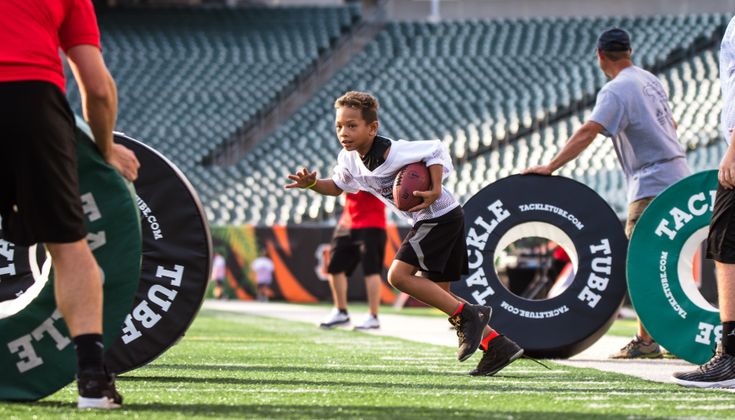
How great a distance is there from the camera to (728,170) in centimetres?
434

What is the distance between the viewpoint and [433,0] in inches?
1070

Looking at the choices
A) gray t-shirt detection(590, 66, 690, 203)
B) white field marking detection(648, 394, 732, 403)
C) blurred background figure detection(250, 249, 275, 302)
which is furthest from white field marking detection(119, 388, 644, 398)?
blurred background figure detection(250, 249, 275, 302)

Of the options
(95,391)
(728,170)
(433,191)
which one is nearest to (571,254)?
(433,191)

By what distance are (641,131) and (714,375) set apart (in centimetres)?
198

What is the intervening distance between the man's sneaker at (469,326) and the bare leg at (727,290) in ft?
3.12

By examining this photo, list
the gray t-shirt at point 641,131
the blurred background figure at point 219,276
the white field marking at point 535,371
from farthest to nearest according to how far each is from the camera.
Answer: the blurred background figure at point 219,276 < the gray t-shirt at point 641,131 < the white field marking at point 535,371

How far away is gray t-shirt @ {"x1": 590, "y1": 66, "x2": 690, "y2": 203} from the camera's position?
6.05m

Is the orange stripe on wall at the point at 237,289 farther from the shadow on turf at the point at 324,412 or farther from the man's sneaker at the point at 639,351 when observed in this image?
the shadow on turf at the point at 324,412

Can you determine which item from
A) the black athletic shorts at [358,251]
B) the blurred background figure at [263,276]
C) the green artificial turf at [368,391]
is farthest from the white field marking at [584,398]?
the blurred background figure at [263,276]

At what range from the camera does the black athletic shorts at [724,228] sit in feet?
14.4

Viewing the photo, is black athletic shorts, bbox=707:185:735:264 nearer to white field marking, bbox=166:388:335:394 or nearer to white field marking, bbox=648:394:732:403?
white field marking, bbox=648:394:732:403

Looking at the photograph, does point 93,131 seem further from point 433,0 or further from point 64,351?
point 433,0

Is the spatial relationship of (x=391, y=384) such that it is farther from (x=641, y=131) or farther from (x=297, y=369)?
(x=641, y=131)

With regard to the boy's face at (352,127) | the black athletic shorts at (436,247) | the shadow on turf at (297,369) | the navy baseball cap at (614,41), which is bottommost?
the shadow on turf at (297,369)
